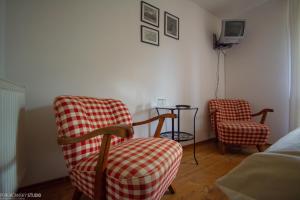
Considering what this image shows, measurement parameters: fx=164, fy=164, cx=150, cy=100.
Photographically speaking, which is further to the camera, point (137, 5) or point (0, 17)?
point (137, 5)

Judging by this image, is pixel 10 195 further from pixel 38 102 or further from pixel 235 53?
pixel 235 53

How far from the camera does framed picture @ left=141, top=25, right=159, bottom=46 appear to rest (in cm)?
198

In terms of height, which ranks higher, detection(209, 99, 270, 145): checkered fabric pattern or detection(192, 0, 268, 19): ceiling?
detection(192, 0, 268, 19): ceiling

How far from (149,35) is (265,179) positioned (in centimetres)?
191

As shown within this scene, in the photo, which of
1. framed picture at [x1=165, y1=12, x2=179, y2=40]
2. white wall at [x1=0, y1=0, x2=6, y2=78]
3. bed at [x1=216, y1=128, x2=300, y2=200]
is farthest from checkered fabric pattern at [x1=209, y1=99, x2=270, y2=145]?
white wall at [x1=0, y1=0, x2=6, y2=78]

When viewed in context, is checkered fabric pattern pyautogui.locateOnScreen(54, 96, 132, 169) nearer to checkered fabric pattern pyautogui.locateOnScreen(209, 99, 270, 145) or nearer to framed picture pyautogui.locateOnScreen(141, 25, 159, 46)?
framed picture pyautogui.locateOnScreen(141, 25, 159, 46)

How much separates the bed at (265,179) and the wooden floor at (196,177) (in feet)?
1.83

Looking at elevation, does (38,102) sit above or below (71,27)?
below

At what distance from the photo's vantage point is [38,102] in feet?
4.38

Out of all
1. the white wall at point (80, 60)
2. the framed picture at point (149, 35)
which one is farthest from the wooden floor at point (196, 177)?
→ the framed picture at point (149, 35)

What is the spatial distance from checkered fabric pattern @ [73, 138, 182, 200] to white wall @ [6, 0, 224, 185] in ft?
2.12

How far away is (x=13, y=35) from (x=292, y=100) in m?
3.35

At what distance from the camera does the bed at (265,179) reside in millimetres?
418

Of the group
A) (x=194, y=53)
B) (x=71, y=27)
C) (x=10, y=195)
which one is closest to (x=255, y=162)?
(x=10, y=195)
